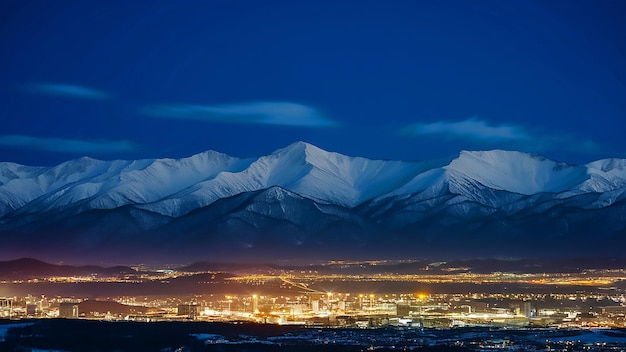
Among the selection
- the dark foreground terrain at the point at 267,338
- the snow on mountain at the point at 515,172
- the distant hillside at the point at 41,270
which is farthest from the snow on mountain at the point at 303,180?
the dark foreground terrain at the point at 267,338

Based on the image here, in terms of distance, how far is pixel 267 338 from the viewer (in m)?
65.4

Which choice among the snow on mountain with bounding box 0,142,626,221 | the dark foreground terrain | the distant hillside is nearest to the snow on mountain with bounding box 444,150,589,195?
the snow on mountain with bounding box 0,142,626,221

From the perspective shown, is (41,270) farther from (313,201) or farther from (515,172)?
(515,172)

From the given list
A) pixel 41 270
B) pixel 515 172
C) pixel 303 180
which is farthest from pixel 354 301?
pixel 515 172

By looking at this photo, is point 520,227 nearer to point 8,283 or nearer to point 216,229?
point 216,229

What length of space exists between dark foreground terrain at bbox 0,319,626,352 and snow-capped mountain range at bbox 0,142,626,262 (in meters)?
81.6

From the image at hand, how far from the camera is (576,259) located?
134750 millimetres

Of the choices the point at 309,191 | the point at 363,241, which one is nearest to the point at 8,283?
the point at 363,241

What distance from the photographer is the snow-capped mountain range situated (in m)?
157

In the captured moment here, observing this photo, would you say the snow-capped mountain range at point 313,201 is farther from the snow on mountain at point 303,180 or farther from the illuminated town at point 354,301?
the illuminated town at point 354,301

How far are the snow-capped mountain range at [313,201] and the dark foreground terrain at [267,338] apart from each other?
8164 cm

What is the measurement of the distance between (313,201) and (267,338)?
98.6 meters

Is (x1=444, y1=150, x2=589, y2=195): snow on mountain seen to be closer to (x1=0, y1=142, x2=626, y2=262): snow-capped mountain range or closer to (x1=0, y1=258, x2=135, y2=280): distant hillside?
(x1=0, y1=142, x2=626, y2=262): snow-capped mountain range

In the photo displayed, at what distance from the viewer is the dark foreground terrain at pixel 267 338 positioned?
61.3 m
